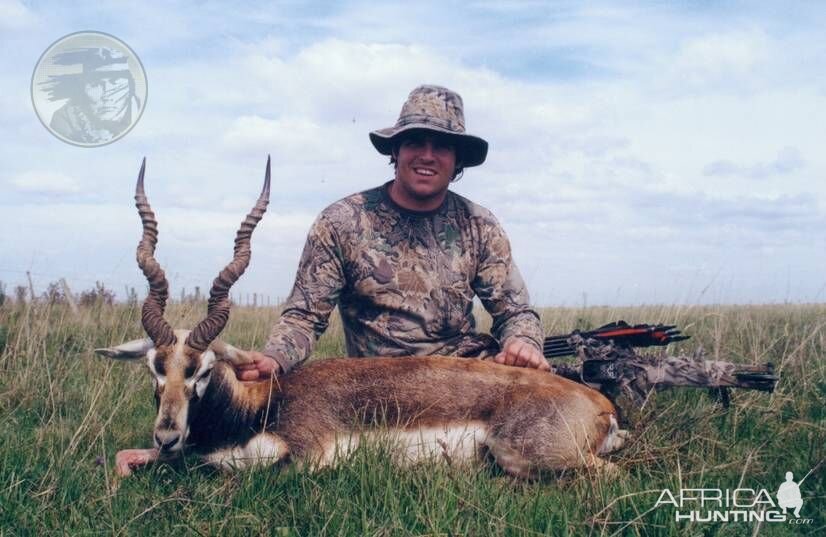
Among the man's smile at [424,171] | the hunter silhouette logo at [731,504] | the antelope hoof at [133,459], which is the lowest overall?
the antelope hoof at [133,459]

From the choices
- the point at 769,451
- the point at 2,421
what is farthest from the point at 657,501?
the point at 2,421

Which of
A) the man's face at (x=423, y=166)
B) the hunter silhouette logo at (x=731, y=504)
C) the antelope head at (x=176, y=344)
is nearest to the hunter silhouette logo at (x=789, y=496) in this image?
the hunter silhouette logo at (x=731, y=504)

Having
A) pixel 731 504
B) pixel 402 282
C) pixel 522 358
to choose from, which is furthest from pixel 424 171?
pixel 731 504

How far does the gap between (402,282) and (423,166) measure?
3.14 ft

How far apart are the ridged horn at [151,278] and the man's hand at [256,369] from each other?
0.55 m

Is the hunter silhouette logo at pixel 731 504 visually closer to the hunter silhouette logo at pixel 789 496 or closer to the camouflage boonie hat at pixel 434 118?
the hunter silhouette logo at pixel 789 496

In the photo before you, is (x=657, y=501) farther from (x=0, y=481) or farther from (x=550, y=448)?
(x=0, y=481)

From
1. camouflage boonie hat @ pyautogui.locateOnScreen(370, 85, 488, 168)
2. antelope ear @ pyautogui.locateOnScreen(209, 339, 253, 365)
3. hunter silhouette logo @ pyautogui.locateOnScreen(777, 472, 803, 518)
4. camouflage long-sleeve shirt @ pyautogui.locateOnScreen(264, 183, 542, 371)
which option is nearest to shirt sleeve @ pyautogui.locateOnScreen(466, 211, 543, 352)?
camouflage long-sleeve shirt @ pyautogui.locateOnScreen(264, 183, 542, 371)

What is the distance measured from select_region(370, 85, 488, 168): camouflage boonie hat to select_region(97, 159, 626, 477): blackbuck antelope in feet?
5.65

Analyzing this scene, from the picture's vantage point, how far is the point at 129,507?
354 centimetres

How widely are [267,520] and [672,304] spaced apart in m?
8.58

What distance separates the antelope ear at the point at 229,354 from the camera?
479 cm

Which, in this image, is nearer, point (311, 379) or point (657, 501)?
point (657, 501)

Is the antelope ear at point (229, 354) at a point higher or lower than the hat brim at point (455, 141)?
lower
